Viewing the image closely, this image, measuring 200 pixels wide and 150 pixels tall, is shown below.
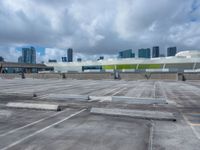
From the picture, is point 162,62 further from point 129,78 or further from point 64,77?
point 64,77

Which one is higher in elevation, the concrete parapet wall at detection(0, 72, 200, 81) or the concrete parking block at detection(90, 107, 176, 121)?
the concrete parapet wall at detection(0, 72, 200, 81)

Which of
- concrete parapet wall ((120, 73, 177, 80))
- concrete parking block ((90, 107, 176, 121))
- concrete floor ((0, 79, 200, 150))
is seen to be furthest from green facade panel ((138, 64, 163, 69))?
concrete parking block ((90, 107, 176, 121))

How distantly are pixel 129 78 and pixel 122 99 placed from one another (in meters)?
36.7

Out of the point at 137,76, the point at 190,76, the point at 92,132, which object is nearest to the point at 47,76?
the point at 137,76

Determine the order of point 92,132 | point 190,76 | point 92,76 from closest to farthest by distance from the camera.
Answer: point 92,132, point 190,76, point 92,76

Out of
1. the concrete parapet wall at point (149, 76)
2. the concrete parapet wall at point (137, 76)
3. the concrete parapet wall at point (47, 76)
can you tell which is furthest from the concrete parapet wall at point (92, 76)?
the concrete parapet wall at point (47, 76)

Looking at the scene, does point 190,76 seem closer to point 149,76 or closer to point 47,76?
point 149,76

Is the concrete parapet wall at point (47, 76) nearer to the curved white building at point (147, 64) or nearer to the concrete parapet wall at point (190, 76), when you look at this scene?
the curved white building at point (147, 64)

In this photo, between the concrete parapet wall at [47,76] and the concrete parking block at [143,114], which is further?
the concrete parapet wall at [47,76]

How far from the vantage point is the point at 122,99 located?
13.8m

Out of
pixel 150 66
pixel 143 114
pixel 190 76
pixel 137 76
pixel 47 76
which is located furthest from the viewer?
pixel 150 66

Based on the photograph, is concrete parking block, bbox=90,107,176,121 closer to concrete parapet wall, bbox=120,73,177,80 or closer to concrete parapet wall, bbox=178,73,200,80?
concrete parapet wall, bbox=178,73,200,80

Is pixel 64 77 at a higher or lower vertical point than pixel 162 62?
lower

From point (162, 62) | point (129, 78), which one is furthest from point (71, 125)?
point (162, 62)
